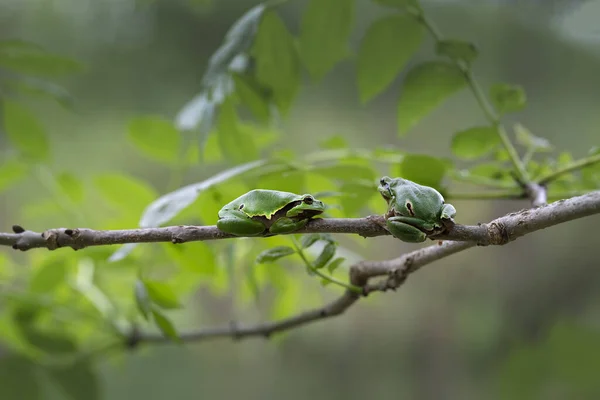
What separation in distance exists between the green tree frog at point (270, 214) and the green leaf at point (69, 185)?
15.9 inches

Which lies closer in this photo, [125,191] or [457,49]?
[457,49]

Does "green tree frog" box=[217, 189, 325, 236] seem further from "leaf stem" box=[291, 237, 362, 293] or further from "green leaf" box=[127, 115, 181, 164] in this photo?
"green leaf" box=[127, 115, 181, 164]

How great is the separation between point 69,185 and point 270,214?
1.38 feet

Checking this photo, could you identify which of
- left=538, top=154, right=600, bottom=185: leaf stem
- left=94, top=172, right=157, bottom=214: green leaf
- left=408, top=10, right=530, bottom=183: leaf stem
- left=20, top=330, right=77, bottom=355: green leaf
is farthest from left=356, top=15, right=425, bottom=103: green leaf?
left=20, top=330, right=77, bottom=355: green leaf

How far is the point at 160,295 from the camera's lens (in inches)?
15.2

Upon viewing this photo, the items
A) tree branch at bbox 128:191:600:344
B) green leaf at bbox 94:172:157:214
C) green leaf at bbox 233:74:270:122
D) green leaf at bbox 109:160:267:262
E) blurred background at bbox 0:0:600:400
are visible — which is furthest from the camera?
blurred background at bbox 0:0:600:400

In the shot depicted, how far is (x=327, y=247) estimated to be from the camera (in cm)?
29

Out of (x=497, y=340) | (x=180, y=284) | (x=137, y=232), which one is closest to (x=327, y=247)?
(x=137, y=232)

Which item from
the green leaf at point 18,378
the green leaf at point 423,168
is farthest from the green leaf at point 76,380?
the green leaf at point 423,168

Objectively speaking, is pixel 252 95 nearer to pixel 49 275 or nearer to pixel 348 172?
pixel 348 172

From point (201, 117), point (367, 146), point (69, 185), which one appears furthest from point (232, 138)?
point (367, 146)

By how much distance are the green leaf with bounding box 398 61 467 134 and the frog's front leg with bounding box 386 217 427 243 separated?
0.19 m

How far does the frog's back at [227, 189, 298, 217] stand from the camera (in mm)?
226

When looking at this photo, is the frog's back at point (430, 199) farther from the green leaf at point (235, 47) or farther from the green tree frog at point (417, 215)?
the green leaf at point (235, 47)
